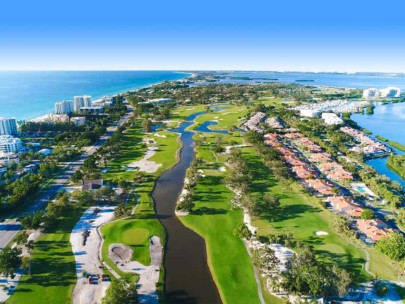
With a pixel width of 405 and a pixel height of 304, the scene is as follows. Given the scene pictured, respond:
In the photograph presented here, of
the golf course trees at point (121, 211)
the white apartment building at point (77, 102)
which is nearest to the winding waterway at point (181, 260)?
the golf course trees at point (121, 211)

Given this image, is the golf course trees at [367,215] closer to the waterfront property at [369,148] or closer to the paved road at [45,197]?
the waterfront property at [369,148]

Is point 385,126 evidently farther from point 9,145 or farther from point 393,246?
point 9,145

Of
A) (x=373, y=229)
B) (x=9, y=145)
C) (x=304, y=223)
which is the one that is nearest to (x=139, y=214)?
(x=304, y=223)

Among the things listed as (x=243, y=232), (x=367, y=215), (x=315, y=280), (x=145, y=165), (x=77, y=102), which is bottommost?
(x=145, y=165)

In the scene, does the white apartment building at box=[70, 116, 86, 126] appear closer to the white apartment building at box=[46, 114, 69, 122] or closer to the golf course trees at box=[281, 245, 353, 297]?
the white apartment building at box=[46, 114, 69, 122]

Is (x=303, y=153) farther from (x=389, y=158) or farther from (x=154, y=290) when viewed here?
(x=154, y=290)

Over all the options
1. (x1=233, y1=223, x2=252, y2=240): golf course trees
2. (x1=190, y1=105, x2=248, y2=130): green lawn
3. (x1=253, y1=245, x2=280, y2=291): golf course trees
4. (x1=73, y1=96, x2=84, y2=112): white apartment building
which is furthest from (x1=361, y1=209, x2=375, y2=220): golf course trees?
(x1=73, y1=96, x2=84, y2=112): white apartment building

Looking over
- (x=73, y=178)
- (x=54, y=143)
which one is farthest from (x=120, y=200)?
(x=54, y=143)

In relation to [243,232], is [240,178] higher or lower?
higher
